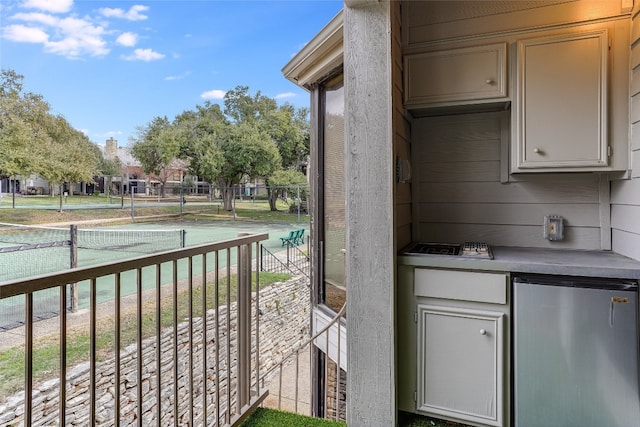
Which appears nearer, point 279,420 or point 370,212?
point 370,212

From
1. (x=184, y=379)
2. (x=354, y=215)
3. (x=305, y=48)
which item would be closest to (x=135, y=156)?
(x=305, y=48)

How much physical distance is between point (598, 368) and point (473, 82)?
55.6 inches

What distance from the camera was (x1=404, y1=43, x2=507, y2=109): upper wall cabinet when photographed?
1.76m

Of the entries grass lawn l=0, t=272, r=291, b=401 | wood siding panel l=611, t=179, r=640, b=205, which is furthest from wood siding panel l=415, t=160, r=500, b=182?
grass lawn l=0, t=272, r=291, b=401

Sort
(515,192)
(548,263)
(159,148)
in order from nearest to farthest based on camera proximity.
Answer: (548,263), (515,192), (159,148)

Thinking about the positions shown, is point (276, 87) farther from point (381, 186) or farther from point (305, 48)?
point (381, 186)

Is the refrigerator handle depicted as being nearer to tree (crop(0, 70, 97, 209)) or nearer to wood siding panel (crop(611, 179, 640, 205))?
wood siding panel (crop(611, 179, 640, 205))

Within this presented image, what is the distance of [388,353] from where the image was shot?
63.3 inches

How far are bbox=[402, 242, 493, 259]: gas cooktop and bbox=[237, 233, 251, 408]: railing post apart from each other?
0.80m

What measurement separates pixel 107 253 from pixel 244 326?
136cm

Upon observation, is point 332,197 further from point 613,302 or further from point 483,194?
point 613,302

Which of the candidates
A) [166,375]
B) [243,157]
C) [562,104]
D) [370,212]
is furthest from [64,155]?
[562,104]

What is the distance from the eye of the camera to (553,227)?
1917mm

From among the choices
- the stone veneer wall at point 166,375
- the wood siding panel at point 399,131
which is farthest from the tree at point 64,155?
the wood siding panel at point 399,131
